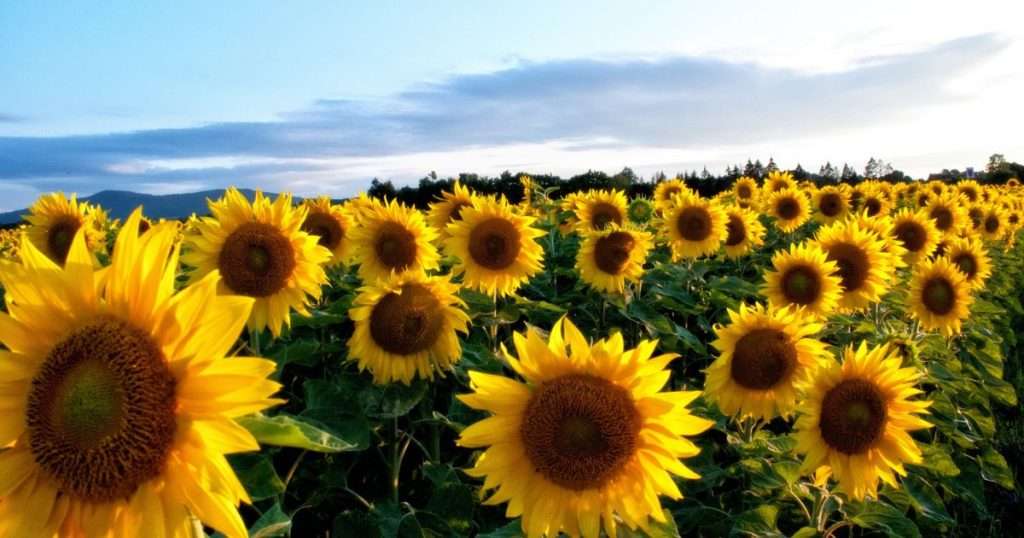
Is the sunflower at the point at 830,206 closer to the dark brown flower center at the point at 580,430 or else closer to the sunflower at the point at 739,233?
the sunflower at the point at 739,233

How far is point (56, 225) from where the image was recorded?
757 cm

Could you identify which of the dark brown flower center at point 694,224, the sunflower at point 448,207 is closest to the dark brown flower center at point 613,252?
the sunflower at point 448,207

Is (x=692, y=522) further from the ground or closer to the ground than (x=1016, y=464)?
further from the ground

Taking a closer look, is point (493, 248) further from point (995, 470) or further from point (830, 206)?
point (830, 206)

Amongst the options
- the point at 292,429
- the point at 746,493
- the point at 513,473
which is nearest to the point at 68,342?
the point at 292,429

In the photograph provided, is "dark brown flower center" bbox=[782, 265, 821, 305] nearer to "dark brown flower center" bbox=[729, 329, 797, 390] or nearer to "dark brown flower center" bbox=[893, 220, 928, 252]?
"dark brown flower center" bbox=[729, 329, 797, 390]

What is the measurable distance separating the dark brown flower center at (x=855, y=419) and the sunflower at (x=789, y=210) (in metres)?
6.83

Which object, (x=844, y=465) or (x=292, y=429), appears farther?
(x=844, y=465)

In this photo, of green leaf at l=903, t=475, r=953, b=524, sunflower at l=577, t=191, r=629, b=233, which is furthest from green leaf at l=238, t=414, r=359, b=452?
sunflower at l=577, t=191, r=629, b=233

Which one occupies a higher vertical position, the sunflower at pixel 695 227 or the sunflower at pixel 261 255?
the sunflower at pixel 261 255

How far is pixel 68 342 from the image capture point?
1.78m

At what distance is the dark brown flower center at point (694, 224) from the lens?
7.92 m

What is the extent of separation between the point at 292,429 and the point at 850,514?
2997 mm

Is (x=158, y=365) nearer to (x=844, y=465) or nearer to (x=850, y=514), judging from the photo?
(x=844, y=465)
